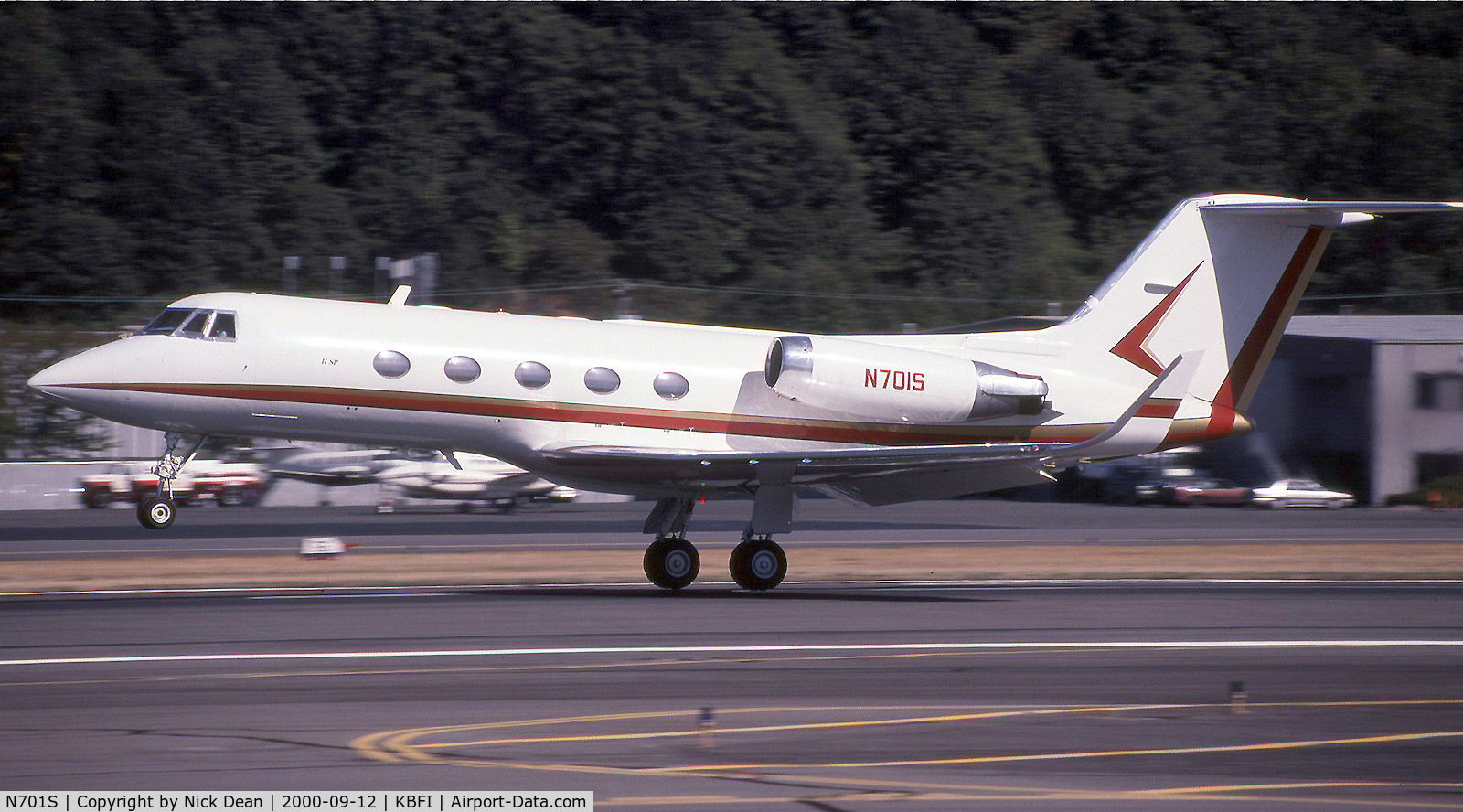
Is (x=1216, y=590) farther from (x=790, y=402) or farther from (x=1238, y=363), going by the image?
(x=790, y=402)

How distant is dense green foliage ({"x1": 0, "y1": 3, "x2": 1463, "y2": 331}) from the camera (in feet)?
222

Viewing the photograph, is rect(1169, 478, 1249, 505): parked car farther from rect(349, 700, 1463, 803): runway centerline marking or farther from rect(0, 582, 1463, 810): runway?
rect(349, 700, 1463, 803): runway centerline marking

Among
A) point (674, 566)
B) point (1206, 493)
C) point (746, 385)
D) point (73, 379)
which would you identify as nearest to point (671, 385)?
point (746, 385)

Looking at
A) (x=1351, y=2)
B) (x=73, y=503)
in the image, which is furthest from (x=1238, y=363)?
(x=1351, y=2)

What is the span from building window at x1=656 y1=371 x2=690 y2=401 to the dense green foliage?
3904 centimetres

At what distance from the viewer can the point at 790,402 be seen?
Answer: 62.8ft

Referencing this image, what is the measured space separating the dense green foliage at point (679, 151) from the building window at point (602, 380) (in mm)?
39290

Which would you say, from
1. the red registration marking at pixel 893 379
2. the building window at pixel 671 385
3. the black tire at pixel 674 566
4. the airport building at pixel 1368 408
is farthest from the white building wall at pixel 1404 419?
the building window at pixel 671 385

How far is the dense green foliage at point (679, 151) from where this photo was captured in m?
67.8

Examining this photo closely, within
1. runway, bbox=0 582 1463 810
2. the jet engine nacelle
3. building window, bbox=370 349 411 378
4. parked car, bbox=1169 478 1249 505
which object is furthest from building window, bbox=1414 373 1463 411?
building window, bbox=370 349 411 378

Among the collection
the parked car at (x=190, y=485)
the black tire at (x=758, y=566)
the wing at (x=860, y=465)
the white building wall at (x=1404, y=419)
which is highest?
the white building wall at (x=1404, y=419)

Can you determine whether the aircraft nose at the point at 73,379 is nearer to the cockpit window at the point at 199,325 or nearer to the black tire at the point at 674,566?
the cockpit window at the point at 199,325

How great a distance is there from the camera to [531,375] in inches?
721

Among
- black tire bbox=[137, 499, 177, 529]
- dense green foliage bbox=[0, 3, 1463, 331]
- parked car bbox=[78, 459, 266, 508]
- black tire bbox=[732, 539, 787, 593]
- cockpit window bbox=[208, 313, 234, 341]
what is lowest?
black tire bbox=[732, 539, 787, 593]
